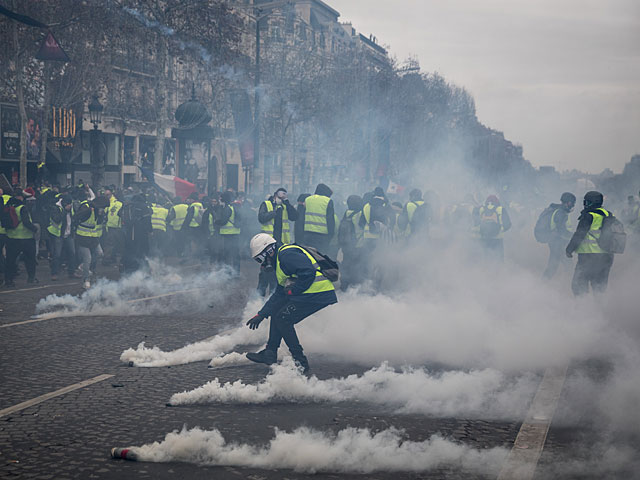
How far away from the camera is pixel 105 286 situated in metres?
13.0

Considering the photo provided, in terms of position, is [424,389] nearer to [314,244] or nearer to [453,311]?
[453,311]

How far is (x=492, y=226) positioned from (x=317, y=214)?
5046mm

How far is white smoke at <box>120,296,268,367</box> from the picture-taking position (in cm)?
746

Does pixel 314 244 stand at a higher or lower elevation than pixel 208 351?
higher

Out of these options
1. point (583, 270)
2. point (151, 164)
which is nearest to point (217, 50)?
point (151, 164)

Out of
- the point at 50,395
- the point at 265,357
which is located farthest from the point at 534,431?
the point at 50,395

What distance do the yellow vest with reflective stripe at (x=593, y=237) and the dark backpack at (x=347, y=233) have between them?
12.6 ft

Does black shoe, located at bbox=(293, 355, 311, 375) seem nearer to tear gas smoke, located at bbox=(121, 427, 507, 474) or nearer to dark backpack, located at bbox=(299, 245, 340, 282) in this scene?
dark backpack, located at bbox=(299, 245, 340, 282)

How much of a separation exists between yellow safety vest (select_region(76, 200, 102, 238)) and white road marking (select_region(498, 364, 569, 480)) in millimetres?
9234

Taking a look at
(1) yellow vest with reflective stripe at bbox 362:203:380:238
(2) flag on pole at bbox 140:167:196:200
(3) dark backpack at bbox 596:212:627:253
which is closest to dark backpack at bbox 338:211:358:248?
(1) yellow vest with reflective stripe at bbox 362:203:380:238

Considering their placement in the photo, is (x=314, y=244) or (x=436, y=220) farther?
(x=436, y=220)

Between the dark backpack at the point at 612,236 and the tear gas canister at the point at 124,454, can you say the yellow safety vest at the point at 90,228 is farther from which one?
the tear gas canister at the point at 124,454

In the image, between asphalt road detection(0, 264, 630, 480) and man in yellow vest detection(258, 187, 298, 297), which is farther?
man in yellow vest detection(258, 187, 298, 297)

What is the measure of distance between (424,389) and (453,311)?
322 cm
